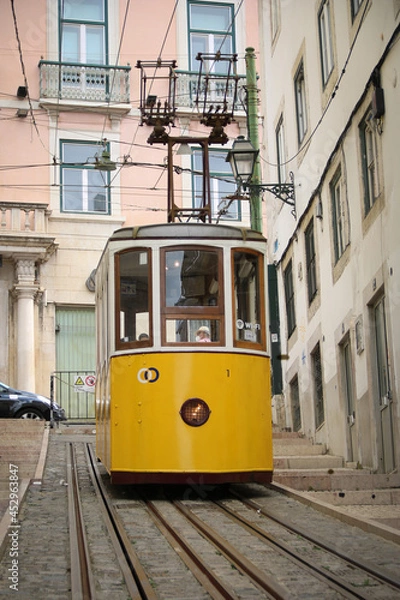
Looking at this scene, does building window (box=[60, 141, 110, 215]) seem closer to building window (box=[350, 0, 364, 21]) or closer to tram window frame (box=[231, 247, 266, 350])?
building window (box=[350, 0, 364, 21])

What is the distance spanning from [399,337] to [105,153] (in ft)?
49.4

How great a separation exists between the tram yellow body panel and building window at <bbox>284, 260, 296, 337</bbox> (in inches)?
366

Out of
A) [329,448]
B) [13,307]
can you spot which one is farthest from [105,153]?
[329,448]

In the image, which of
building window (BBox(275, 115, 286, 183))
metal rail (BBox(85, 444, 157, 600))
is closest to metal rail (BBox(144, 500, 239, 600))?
metal rail (BBox(85, 444, 157, 600))

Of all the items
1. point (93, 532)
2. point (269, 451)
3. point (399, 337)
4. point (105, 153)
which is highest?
point (105, 153)

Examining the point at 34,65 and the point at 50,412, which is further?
the point at 34,65

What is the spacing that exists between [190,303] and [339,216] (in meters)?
5.68

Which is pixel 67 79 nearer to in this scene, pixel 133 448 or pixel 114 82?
pixel 114 82

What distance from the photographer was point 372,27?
44.6 feet

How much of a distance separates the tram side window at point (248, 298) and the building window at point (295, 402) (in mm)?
8834

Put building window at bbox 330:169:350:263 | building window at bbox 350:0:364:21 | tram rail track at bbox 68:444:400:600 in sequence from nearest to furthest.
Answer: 1. tram rail track at bbox 68:444:400:600
2. building window at bbox 350:0:364:21
3. building window at bbox 330:169:350:263

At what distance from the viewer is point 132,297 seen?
11.3 m

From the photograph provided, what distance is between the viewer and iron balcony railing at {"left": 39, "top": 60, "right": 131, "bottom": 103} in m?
27.9

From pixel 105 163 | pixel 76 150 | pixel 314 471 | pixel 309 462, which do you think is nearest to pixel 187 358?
pixel 314 471
